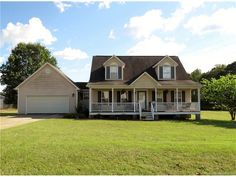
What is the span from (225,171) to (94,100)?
21316 mm

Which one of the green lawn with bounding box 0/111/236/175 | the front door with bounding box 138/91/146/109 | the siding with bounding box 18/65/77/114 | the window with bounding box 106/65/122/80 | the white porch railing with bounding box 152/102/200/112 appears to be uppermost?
the window with bounding box 106/65/122/80

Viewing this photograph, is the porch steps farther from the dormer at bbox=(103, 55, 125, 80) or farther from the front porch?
the dormer at bbox=(103, 55, 125, 80)

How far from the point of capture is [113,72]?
29.6 meters

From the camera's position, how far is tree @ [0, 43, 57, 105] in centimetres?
5662

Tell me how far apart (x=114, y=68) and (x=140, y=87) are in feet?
11.6

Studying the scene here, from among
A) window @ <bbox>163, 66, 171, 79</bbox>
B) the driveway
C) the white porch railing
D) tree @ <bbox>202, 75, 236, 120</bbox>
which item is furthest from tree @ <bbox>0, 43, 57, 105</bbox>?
tree @ <bbox>202, 75, 236, 120</bbox>

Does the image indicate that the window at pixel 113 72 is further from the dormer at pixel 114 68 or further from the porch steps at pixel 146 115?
the porch steps at pixel 146 115

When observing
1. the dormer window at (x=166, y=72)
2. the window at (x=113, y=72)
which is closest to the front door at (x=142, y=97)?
the dormer window at (x=166, y=72)

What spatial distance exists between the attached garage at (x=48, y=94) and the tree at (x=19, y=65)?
2574 cm

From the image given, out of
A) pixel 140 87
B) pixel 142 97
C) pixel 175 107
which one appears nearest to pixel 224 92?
pixel 175 107

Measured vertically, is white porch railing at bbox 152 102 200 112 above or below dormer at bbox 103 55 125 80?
below

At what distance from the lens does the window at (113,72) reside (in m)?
29.5

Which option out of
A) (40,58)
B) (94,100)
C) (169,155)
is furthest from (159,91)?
(40,58)

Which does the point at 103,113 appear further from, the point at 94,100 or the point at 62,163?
the point at 62,163
